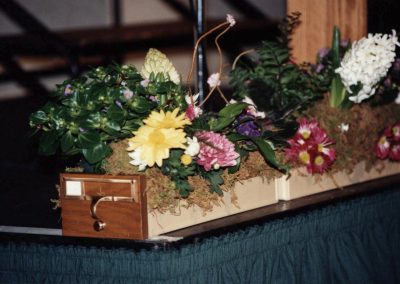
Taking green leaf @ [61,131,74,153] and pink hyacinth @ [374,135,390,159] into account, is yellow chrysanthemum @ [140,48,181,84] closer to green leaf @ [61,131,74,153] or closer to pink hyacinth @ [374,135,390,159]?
green leaf @ [61,131,74,153]

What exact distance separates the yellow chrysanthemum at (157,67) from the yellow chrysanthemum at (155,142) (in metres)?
0.21

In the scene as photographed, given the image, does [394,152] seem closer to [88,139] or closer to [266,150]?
[266,150]

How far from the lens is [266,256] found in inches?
70.9

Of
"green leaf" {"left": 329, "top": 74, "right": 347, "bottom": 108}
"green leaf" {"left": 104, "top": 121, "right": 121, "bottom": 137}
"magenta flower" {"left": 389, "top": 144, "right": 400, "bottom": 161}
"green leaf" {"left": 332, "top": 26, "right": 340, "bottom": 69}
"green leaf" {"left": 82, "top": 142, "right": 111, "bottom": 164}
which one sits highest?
"green leaf" {"left": 332, "top": 26, "right": 340, "bottom": 69}

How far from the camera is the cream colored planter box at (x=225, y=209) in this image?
160 cm

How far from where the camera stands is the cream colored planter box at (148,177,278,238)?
1602 millimetres

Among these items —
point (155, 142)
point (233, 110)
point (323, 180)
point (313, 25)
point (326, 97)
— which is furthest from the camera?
point (313, 25)

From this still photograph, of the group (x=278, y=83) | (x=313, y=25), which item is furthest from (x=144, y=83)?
(x=313, y=25)

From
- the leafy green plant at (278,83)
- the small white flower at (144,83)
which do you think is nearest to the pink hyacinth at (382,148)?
the leafy green plant at (278,83)

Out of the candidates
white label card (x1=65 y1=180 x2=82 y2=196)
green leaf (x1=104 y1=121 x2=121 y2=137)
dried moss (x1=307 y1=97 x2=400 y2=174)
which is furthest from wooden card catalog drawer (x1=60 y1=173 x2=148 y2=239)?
dried moss (x1=307 y1=97 x2=400 y2=174)

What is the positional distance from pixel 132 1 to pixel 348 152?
3682 mm

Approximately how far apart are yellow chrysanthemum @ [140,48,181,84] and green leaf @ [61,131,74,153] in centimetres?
25

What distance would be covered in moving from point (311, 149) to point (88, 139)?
0.72m

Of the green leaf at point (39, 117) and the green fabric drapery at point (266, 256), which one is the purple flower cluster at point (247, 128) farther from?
the green leaf at point (39, 117)
